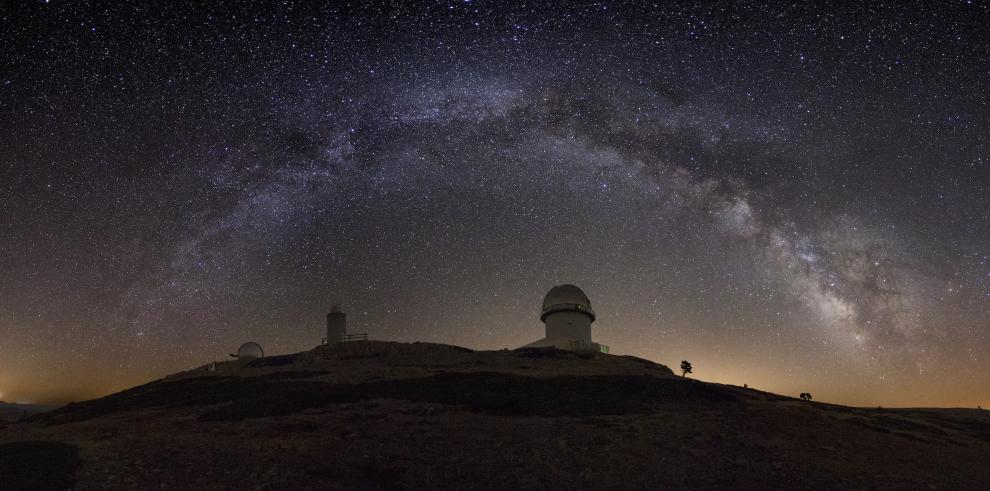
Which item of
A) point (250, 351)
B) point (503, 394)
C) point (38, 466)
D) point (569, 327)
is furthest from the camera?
point (250, 351)

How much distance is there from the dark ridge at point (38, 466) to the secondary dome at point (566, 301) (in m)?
39.4

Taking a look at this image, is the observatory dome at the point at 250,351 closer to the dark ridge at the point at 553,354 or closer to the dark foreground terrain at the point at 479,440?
the dark foreground terrain at the point at 479,440

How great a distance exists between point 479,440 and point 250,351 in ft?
150

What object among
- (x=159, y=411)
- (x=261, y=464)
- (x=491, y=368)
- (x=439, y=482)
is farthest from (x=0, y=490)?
(x=491, y=368)

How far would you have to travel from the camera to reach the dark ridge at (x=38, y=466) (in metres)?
13.6

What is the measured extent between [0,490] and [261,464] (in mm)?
5918

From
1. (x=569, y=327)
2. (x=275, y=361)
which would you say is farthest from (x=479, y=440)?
(x=275, y=361)

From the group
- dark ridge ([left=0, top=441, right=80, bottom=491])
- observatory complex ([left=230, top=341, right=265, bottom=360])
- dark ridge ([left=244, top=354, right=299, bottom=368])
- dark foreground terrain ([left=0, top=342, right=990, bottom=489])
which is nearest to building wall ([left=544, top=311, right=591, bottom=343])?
dark foreground terrain ([left=0, top=342, right=990, bottom=489])

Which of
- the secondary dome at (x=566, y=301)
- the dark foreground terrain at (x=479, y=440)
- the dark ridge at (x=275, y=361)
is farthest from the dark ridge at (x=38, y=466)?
the secondary dome at (x=566, y=301)

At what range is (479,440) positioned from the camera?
1775 cm

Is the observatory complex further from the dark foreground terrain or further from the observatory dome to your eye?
the dark foreground terrain

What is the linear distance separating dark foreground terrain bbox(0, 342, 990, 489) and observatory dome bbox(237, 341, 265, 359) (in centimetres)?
2419

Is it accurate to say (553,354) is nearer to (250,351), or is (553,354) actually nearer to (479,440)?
(479,440)

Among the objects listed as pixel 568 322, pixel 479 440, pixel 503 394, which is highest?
pixel 568 322
